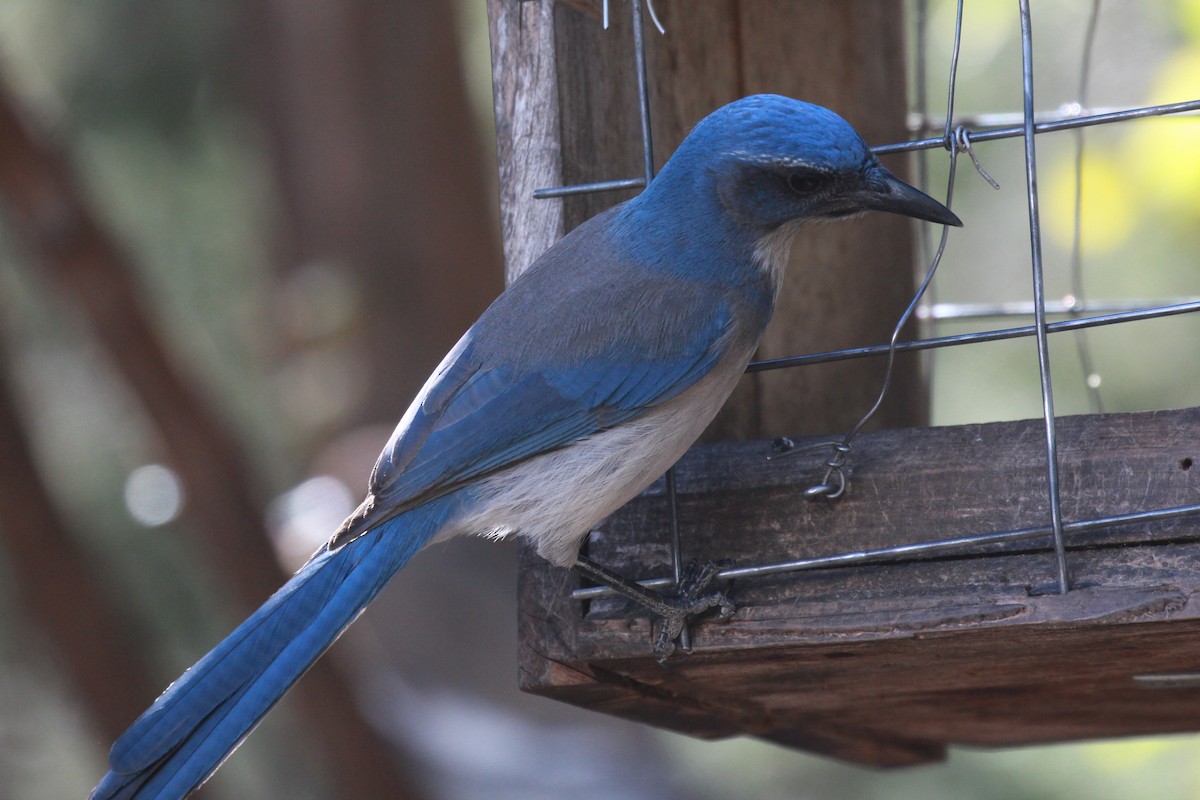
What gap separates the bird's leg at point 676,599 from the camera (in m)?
2.62

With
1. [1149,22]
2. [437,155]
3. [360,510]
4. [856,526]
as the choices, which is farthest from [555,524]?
[437,155]

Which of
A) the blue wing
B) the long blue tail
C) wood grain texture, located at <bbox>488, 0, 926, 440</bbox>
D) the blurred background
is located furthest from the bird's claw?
the blurred background

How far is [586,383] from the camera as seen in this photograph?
9.25ft

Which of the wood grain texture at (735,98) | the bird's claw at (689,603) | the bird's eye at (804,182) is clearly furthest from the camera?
the wood grain texture at (735,98)

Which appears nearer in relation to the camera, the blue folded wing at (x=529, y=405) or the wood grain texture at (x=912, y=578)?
the wood grain texture at (x=912, y=578)

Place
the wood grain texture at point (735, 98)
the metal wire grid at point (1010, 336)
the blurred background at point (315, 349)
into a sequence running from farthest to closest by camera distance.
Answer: the blurred background at point (315, 349) < the wood grain texture at point (735, 98) < the metal wire grid at point (1010, 336)

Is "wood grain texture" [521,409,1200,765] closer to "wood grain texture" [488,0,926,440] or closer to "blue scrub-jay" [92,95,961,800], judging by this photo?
"blue scrub-jay" [92,95,961,800]

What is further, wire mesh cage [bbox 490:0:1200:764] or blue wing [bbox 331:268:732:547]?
blue wing [bbox 331:268:732:547]

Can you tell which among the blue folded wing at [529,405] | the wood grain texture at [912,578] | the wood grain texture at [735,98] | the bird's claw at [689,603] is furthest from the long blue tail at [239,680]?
the wood grain texture at [735,98]

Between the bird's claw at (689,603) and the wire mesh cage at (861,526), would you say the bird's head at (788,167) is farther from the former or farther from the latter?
the bird's claw at (689,603)

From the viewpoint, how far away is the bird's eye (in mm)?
2750

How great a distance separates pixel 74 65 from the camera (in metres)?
6.74

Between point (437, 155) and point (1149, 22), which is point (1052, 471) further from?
point (437, 155)

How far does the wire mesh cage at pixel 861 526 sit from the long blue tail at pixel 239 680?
0.39 metres
